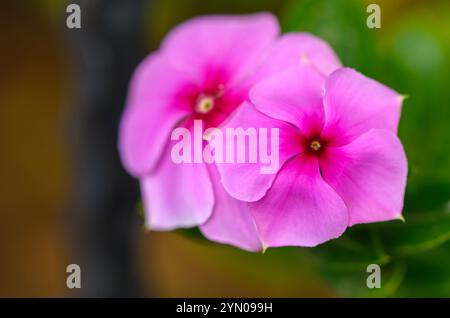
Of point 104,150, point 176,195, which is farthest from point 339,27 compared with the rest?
point 104,150

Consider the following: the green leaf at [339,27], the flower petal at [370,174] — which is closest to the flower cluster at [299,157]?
the flower petal at [370,174]

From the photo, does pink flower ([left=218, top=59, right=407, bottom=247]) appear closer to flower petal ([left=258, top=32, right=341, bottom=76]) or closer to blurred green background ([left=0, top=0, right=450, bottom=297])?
flower petal ([left=258, top=32, right=341, bottom=76])

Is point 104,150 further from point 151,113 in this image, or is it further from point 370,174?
point 370,174

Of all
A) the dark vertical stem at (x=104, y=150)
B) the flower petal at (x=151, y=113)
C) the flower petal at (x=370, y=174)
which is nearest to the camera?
the flower petal at (x=370, y=174)

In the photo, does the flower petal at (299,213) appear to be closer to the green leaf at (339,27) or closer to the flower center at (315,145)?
the flower center at (315,145)

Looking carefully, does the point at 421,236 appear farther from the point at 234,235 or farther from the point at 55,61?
the point at 55,61
